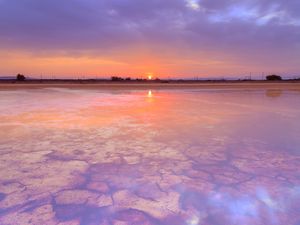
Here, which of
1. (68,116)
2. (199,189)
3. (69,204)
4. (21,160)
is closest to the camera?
(69,204)

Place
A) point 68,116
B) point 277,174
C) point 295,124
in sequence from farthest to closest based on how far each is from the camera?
point 68,116
point 295,124
point 277,174

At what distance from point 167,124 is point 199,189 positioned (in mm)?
3933

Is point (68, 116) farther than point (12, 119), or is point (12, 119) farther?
point (68, 116)

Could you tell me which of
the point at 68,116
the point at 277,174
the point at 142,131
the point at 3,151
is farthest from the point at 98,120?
the point at 277,174

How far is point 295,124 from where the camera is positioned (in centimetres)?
671

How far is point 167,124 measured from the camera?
6797 mm

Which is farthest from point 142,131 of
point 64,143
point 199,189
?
point 199,189

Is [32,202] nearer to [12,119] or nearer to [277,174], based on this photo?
[277,174]

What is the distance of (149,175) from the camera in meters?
3.29

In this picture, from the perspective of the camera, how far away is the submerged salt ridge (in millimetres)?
2381

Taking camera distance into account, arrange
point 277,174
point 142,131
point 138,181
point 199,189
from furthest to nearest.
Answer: point 142,131
point 277,174
point 138,181
point 199,189

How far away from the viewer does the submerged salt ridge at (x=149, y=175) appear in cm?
238

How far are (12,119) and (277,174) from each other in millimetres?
6710

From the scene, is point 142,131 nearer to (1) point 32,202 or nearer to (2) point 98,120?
(2) point 98,120
